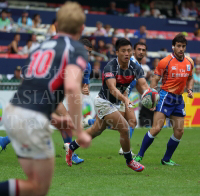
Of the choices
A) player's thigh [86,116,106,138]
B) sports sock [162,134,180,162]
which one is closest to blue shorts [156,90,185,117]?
sports sock [162,134,180,162]

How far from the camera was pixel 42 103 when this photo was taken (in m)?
3.49

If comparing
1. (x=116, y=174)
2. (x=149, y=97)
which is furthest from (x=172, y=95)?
(x=116, y=174)

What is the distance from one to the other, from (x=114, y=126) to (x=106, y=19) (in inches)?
546

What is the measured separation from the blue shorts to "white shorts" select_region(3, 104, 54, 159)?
14.1 feet

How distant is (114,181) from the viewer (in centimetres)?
595

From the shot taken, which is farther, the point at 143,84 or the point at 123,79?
the point at 123,79

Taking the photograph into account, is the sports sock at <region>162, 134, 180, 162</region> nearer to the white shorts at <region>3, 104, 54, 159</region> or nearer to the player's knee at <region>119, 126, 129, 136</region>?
the player's knee at <region>119, 126, 129, 136</region>

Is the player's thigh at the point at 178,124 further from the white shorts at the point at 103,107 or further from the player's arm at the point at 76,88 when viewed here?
the player's arm at the point at 76,88

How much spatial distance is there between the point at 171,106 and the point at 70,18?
4381 millimetres

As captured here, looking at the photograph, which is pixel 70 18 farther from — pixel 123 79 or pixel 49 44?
pixel 123 79

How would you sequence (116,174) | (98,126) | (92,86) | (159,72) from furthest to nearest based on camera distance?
(92,86), (159,72), (98,126), (116,174)

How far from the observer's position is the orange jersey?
7.59 metres

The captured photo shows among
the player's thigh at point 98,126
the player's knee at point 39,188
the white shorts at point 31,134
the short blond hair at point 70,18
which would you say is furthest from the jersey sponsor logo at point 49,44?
the player's thigh at point 98,126

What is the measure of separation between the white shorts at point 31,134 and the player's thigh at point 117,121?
114 inches
